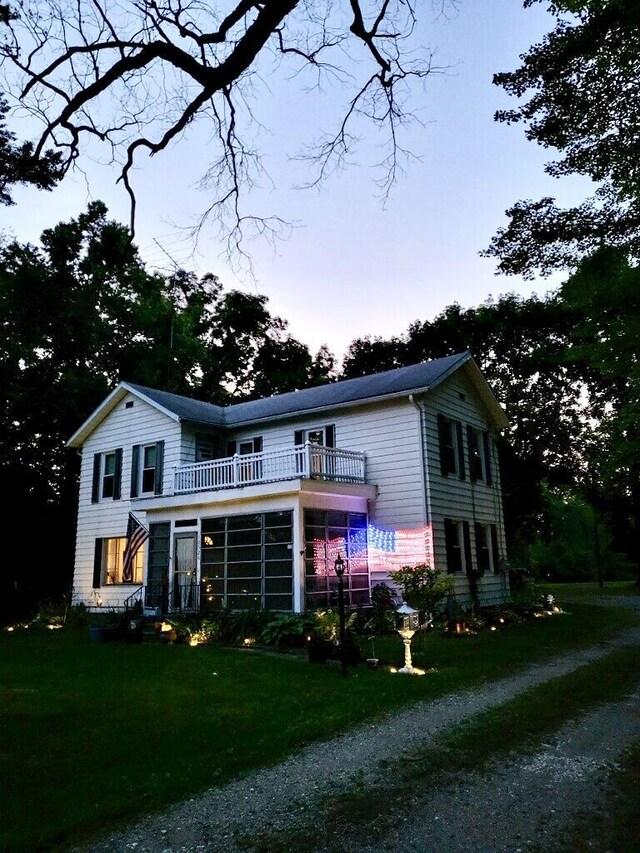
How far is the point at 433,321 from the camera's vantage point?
30078mm

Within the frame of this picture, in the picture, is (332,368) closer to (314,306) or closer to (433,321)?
(433,321)

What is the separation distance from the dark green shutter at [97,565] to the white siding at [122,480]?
0.21 metres

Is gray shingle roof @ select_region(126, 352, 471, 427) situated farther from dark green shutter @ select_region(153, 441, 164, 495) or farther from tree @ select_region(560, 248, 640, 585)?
tree @ select_region(560, 248, 640, 585)

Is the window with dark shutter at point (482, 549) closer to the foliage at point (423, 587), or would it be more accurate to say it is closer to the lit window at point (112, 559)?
the foliage at point (423, 587)

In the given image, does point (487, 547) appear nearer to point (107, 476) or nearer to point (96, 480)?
point (107, 476)

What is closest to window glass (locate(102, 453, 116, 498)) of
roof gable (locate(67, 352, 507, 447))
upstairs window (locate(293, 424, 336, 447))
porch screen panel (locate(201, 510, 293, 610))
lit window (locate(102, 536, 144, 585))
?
roof gable (locate(67, 352, 507, 447))

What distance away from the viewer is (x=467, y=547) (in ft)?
60.0

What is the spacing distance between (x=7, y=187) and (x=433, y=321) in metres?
23.9

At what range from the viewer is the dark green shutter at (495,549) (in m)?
19.7

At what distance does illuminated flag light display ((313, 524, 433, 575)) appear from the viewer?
15.9m

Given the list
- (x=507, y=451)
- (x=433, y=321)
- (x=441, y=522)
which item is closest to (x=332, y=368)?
(x=433, y=321)

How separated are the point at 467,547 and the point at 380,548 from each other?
326cm

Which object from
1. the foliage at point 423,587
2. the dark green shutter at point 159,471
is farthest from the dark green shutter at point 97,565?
the foliage at point 423,587

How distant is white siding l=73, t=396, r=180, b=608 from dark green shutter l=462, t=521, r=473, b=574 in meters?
9.54
